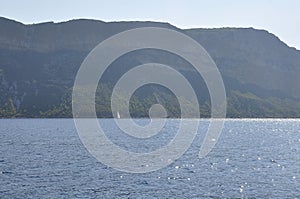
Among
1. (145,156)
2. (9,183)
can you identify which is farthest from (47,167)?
(145,156)

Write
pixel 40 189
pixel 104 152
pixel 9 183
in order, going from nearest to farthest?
1. pixel 40 189
2. pixel 9 183
3. pixel 104 152

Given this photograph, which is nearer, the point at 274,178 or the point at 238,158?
the point at 274,178

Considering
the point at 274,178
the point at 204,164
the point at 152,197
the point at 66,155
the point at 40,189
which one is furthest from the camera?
the point at 66,155

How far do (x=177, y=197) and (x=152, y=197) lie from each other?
11.8 ft

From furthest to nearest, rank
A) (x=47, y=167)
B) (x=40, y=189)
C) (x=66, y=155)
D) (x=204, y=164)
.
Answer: (x=66, y=155) → (x=204, y=164) → (x=47, y=167) → (x=40, y=189)

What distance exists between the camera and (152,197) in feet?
204

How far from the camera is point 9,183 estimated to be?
232ft

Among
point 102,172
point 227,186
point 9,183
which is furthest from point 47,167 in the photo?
point 227,186

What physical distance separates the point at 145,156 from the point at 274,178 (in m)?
41.5

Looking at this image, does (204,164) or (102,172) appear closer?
(102,172)

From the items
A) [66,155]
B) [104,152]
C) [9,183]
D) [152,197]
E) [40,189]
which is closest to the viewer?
[152,197]

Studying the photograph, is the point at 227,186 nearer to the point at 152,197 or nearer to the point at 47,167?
the point at 152,197

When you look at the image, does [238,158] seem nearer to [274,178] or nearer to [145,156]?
[145,156]

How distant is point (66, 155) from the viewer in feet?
372
